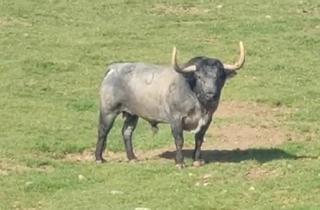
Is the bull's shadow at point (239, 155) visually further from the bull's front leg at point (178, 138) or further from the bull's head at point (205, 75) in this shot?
the bull's head at point (205, 75)

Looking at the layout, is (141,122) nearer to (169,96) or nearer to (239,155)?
(239,155)

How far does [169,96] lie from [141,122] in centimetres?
405

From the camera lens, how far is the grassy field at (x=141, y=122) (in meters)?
14.3

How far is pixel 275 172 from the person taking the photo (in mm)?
15078

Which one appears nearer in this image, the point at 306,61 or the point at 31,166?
the point at 31,166

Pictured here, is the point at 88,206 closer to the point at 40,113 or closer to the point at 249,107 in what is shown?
the point at 40,113

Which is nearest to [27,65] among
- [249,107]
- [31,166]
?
[249,107]

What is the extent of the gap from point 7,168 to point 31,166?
46cm

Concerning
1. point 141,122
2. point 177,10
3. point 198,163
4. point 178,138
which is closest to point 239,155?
point 198,163

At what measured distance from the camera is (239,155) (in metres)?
17.3

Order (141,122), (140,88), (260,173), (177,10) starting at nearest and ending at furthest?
(260,173), (140,88), (141,122), (177,10)

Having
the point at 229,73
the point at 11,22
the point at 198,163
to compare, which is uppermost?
the point at 229,73

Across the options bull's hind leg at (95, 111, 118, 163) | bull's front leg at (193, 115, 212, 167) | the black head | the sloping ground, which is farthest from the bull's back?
the sloping ground

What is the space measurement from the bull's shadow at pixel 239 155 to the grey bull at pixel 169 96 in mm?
610
